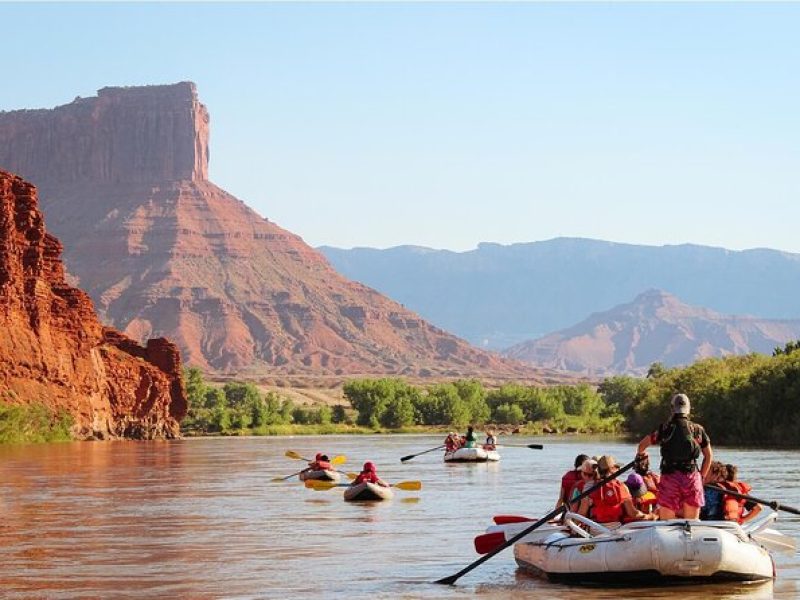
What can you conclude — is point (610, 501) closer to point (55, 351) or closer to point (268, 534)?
point (268, 534)

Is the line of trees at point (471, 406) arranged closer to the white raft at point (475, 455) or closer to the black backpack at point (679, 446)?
the white raft at point (475, 455)

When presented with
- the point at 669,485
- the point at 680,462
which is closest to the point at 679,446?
the point at 680,462

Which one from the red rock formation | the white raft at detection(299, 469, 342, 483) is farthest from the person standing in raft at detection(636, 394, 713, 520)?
the red rock formation

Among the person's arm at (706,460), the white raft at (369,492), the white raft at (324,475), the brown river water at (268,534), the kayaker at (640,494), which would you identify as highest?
the person's arm at (706,460)

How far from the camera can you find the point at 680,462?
76.3 ft

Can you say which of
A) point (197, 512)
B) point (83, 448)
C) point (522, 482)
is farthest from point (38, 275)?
point (197, 512)

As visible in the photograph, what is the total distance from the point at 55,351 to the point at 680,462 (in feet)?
323

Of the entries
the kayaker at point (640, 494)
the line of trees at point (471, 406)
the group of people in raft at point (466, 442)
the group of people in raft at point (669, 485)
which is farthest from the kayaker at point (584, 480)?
the line of trees at point (471, 406)

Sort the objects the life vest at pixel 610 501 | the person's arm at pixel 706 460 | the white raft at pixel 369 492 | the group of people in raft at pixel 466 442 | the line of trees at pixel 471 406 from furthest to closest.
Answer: the line of trees at pixel 471 406 → the group of people in raft at pixel 466 442 → the white raft at pixel 369 492 → the life vest at pixel 610 501 → the person's arm at pixel 706 460

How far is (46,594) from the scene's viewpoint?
80.8 ft

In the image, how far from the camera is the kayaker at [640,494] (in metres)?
25.8

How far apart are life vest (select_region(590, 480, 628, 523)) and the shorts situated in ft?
5.83

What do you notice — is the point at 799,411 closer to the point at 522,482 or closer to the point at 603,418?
the point at 522,482

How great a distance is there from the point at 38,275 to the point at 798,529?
91.6 m
